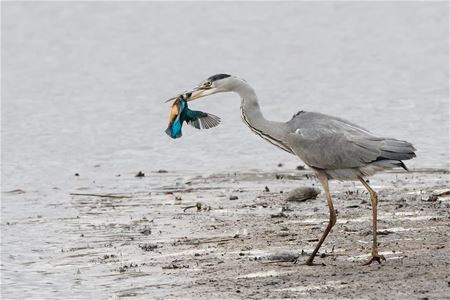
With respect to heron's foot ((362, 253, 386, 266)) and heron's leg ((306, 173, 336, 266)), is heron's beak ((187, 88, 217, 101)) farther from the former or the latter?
heron's foot ((362, 253, 386, 266))

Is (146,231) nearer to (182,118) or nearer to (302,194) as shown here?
(182,118)

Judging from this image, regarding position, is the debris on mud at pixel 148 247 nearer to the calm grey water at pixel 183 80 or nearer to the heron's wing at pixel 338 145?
the calm grey water at pixel 183 80

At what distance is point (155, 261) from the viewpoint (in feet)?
33.7

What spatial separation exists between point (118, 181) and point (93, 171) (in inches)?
39.0

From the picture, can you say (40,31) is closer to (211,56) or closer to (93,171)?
(211,56)

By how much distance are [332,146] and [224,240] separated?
150cm

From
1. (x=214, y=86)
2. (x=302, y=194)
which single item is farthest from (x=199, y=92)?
(x=302, y=194)

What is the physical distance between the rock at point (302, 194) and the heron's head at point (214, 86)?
2172 mm

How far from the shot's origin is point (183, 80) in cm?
2273

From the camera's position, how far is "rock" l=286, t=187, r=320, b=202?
1234 cm

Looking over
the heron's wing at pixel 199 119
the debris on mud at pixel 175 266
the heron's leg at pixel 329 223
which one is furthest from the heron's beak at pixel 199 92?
the debris on mud at pixel 175 266

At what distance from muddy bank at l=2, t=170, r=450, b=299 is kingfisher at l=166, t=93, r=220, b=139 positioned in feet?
3.34

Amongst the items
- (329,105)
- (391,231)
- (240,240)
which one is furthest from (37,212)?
(329,105)

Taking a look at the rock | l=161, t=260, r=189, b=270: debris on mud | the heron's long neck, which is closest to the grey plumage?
the heron's long neck
